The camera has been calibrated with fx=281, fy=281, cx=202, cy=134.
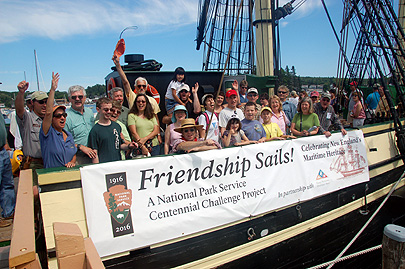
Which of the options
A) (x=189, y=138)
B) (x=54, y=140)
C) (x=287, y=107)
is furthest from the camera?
(x=287, y=107)

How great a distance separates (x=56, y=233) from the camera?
1.31 m

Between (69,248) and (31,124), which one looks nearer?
(69,248)

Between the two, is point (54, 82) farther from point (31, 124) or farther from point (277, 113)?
point (277, 113)

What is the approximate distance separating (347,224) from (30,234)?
4.47 meters

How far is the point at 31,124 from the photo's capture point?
3936 mm

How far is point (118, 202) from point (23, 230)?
35.6 inches

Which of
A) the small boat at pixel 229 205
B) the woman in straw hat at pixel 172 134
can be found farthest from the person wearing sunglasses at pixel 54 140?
the woman in straw hat at pixel 172 134

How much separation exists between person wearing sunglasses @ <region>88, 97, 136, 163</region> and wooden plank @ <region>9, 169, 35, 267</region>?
736mm

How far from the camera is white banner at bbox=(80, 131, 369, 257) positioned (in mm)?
2633

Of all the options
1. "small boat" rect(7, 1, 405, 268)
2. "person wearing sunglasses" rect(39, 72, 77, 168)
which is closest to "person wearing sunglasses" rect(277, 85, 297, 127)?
"small boat" rect(7, 1, 405, 268)

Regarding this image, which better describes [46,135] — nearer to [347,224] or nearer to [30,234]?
[30,234]

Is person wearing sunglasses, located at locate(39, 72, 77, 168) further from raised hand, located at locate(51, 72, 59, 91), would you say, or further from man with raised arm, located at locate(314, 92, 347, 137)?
man with raised arm, located at locate(314, 92, 347, 137)

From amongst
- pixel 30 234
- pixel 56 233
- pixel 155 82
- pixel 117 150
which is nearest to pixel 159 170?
pixel 117 150

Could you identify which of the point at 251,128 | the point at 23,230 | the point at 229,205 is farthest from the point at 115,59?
the point at 23,230
